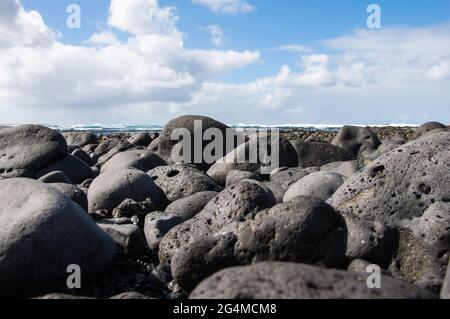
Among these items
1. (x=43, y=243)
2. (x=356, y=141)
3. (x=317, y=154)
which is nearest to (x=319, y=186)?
(x=43, y=243)

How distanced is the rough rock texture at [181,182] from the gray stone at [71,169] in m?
2.65

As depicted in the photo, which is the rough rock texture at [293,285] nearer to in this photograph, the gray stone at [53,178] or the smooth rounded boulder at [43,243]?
the smooth rounded boulder at [43,243]

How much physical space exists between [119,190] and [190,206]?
3.84 ft

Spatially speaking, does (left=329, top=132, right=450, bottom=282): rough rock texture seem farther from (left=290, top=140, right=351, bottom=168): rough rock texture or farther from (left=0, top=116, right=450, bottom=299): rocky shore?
(left=290, top=140, right=351, bottom=168): rough rock texture

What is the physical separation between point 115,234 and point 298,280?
10.1 feet

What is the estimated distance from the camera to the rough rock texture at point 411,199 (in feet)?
15.0

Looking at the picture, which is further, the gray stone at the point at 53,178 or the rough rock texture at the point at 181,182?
the gray stone at the point at 53,178

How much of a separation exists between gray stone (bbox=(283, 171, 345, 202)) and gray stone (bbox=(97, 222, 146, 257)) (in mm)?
2509

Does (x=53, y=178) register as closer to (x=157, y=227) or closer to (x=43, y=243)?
(x=157, y=227)
